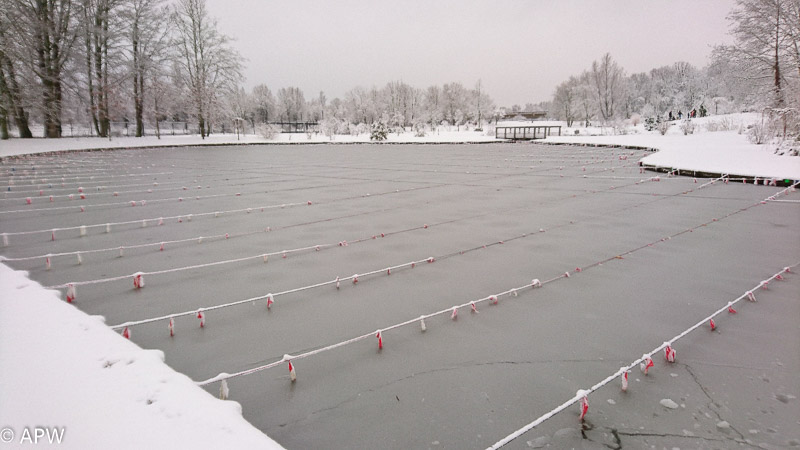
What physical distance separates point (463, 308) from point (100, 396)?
3.31 m

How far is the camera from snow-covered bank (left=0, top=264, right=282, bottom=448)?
2613 millimetres

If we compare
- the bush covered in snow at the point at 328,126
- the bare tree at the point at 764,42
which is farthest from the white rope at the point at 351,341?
the bush covered in snow at the point at 328,126

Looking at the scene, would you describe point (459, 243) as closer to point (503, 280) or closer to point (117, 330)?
point (503, 280)

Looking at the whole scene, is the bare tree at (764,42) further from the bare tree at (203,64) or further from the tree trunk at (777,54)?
the bare tree at (203,64)

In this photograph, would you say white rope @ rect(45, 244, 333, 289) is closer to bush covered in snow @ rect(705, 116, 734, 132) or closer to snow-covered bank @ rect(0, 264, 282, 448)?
snow-covered bank @ rect(0, 264, 282, 448)

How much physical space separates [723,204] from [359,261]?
976 cm

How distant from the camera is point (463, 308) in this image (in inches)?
191

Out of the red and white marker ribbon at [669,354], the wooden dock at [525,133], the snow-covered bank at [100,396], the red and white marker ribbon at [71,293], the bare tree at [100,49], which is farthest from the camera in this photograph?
the wooden dock at [525,133]

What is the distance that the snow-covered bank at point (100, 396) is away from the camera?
8.57 ft

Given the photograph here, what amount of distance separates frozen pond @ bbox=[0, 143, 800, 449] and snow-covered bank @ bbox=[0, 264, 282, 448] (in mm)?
296

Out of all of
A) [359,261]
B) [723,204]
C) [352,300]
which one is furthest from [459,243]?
[723,204]

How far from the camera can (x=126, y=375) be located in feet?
10.8

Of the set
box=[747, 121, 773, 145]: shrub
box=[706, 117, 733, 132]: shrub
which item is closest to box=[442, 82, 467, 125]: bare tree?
box=[706, 117, 733, 132]: shrub

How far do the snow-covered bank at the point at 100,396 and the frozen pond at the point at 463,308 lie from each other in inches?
11.7
